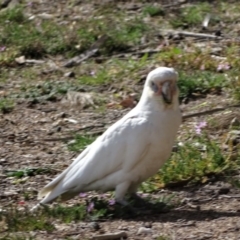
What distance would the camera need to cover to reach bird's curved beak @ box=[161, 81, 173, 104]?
5559 mm

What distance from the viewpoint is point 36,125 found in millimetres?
7828

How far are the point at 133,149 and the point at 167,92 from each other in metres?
0.42

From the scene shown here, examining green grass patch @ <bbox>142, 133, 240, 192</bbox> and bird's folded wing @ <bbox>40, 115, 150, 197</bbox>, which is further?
green grass patch @ <bbox>142, 133, 240, 192</bbox>

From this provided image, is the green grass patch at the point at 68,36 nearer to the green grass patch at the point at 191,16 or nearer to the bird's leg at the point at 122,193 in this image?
the green grass patch at the point at 191,16

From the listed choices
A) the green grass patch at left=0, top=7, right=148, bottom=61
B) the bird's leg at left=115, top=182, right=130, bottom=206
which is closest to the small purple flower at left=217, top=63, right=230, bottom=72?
the green grass patch at left=0, top=7, right=148, bottom=61

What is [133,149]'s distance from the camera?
553 centimetres

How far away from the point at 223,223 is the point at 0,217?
4.42ft

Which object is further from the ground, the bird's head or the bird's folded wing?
the bird's head

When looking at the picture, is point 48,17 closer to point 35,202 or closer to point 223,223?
point 35,202

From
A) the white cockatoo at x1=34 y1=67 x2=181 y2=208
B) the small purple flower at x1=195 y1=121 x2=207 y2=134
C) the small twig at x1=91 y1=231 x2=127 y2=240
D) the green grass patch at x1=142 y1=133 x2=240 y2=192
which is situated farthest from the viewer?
the small purple flower at x1=195 y1=121 x2=207 y2=134

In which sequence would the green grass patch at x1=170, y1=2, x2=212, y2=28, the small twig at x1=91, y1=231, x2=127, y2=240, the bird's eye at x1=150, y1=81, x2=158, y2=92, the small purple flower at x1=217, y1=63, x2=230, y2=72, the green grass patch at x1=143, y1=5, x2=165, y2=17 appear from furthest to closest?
1. the green grass patch at x1=143, y1=5, x2=165, y2=17
2. the green grass patch at x1=170, y1=2, x2=212, y2=28
3. the small purple flower at x1=217, y1=63, x2=230, y2=72
4. the bird's eye at x1=150, y1=81, x2=158, y2=92
5. the small twig at x1=91, y1=231, x2=127, y2=240

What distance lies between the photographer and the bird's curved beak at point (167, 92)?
5.56m

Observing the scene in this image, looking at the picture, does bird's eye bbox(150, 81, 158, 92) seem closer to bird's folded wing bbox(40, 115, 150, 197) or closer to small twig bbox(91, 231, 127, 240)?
bird's folded wing bbox(40, 115, 150, 197)

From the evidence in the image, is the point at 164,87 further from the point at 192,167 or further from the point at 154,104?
the point at 192,167
